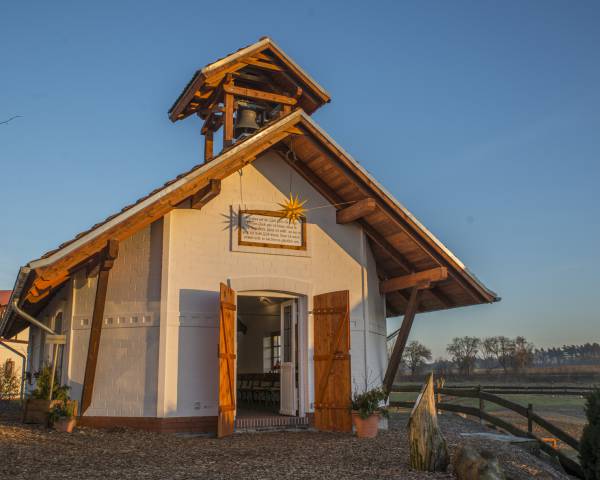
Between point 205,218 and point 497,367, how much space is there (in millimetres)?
64397

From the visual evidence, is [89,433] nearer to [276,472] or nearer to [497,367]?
[276,472]

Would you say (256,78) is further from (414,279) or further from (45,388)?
(45,388)

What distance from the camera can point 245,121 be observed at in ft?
41.4

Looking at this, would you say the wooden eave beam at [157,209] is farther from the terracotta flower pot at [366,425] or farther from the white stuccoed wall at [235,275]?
the terracotta flower pot at [366,425]

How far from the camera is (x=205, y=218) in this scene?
36.1ft

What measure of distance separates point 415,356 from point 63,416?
174ft

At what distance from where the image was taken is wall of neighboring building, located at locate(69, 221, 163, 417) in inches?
397

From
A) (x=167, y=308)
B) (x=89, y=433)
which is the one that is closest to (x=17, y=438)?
(x=89, y=433)

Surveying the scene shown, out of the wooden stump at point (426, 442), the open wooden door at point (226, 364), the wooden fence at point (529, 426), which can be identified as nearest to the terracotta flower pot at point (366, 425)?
the open wooden door at point (226, 364)

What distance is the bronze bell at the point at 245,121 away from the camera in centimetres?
1260

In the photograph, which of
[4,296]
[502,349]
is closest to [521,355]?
[502,349]

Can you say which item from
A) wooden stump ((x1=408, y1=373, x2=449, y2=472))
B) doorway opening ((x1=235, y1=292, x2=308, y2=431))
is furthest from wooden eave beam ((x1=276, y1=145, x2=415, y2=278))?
wooden stump ((x1=408, y1=373, x2=449, y2=472))

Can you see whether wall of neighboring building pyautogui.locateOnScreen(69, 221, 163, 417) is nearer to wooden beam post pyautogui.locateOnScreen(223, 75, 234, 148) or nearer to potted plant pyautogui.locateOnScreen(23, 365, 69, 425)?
potted plant pyautogui.locateOnScreen(23, 365, 69, 425)

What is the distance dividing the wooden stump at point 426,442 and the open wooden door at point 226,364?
380 cm
